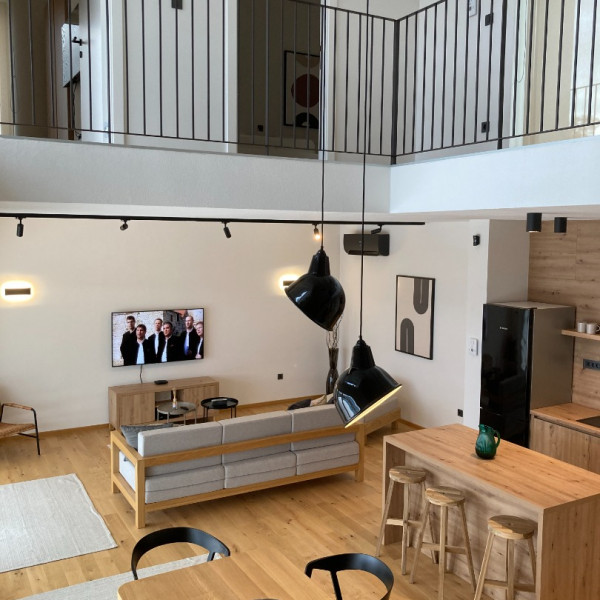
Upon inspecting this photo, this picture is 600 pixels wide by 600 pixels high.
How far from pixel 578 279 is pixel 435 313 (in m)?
1.96

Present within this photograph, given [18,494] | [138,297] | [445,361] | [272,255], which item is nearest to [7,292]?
[138,297]

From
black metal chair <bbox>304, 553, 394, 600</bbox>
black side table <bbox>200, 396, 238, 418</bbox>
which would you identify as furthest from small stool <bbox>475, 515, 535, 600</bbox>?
black side table <bbox>200, 396, 238, 418</bbox>

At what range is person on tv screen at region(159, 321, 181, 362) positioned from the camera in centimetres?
859

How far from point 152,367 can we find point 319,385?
270 centimetres

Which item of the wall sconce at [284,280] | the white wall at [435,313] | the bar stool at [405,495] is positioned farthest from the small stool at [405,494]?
the wall sconce at [284,280]

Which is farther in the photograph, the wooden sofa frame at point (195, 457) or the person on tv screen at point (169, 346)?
the person on tv screen at point (169, 346)

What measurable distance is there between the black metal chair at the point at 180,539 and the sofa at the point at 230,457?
178 centimetres

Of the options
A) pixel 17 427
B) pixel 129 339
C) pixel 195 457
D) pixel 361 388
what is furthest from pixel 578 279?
pixel 17 427

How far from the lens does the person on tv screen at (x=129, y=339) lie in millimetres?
8312

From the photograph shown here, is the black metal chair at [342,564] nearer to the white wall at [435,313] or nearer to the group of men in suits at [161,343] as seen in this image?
the white wall at [435,313]

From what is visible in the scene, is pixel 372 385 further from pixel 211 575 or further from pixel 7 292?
pixel 7 292

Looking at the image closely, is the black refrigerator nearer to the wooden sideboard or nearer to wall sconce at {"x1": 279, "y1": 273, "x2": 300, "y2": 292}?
wall sconce at {"x1": 279, "y1": 273, "x2": 300, "y2": 292}

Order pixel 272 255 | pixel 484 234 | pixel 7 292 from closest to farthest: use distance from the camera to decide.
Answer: pixel 484 234, pixel 7 292, pixel 272 255

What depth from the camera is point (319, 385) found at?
9.94 metres
